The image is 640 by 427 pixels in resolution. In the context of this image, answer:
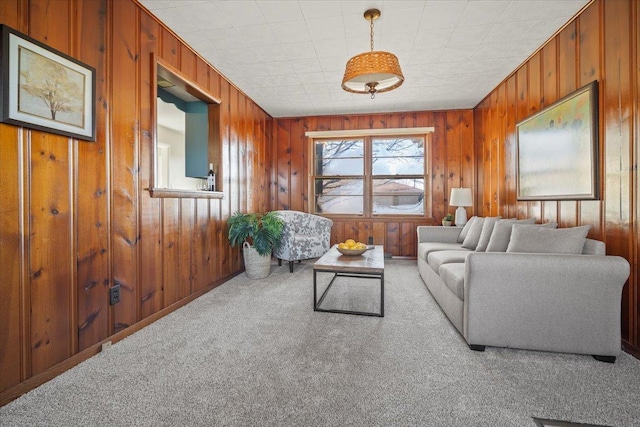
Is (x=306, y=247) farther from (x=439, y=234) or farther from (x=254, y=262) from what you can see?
(x=439, y=234)

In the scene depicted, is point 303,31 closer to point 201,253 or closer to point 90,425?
point 201,253

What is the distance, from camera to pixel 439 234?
399 centimetres

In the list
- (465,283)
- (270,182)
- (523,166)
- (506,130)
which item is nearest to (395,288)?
(465,283)

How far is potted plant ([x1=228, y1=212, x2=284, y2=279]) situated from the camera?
12.2ft

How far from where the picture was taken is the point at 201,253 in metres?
3.25

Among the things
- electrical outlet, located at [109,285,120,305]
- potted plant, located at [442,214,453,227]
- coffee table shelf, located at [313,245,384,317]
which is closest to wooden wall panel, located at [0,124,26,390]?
electrical outlet, located at [109,285,120,305]

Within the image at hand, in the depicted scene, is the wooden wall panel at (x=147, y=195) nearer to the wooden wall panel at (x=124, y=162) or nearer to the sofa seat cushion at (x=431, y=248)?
the wooden wall panel at (x=124, y=162)

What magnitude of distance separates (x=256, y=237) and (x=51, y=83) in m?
2.43

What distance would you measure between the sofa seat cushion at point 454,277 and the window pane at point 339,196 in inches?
111

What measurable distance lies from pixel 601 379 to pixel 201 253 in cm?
332

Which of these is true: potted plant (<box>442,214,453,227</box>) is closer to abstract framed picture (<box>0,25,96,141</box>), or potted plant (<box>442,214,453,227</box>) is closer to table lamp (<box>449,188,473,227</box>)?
table lamp (<box>449,188,473,227</box>)

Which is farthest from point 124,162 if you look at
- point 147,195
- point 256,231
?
point 256,231

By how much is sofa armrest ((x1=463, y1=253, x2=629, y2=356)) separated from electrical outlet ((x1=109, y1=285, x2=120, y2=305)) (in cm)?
243

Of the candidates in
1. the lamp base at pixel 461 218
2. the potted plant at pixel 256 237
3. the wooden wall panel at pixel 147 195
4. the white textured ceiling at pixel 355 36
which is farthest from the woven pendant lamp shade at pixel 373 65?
the lamp base at pixel 461 218
